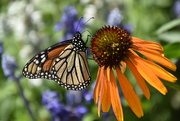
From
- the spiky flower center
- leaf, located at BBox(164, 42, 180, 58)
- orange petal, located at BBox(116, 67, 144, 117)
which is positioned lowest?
orange petal, located at BBox(116, 67, 144, 117)

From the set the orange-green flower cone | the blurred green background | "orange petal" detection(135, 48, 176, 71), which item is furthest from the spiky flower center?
the blurred green background

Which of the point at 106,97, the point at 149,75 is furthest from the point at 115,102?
the point at 149,75

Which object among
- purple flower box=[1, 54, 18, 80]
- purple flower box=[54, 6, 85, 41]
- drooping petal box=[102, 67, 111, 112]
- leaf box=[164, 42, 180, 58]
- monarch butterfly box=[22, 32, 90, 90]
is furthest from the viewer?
purple flower box=[54, 6, 85, 41]

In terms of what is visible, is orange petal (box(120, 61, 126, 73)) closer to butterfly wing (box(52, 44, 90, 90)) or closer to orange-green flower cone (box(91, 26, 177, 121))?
orange-green flower cone (box(91, 26, 177, 121))

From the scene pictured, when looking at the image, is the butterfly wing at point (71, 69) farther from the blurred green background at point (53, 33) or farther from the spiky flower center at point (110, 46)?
the blurred green background at point (53, 33)

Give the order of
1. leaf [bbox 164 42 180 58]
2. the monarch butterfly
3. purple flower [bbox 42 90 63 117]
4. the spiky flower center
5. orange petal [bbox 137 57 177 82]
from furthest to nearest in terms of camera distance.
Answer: purple flower [bbox 42 90 63 117] < the monarch butterfly < the spiky flower center < leaf [bbox 164 42 180 58] < orange petal [bbox 137 57 177 82]

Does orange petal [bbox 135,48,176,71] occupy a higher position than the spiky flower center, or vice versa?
the spiky flower center

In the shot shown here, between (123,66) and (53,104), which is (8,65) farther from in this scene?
(123,66)
